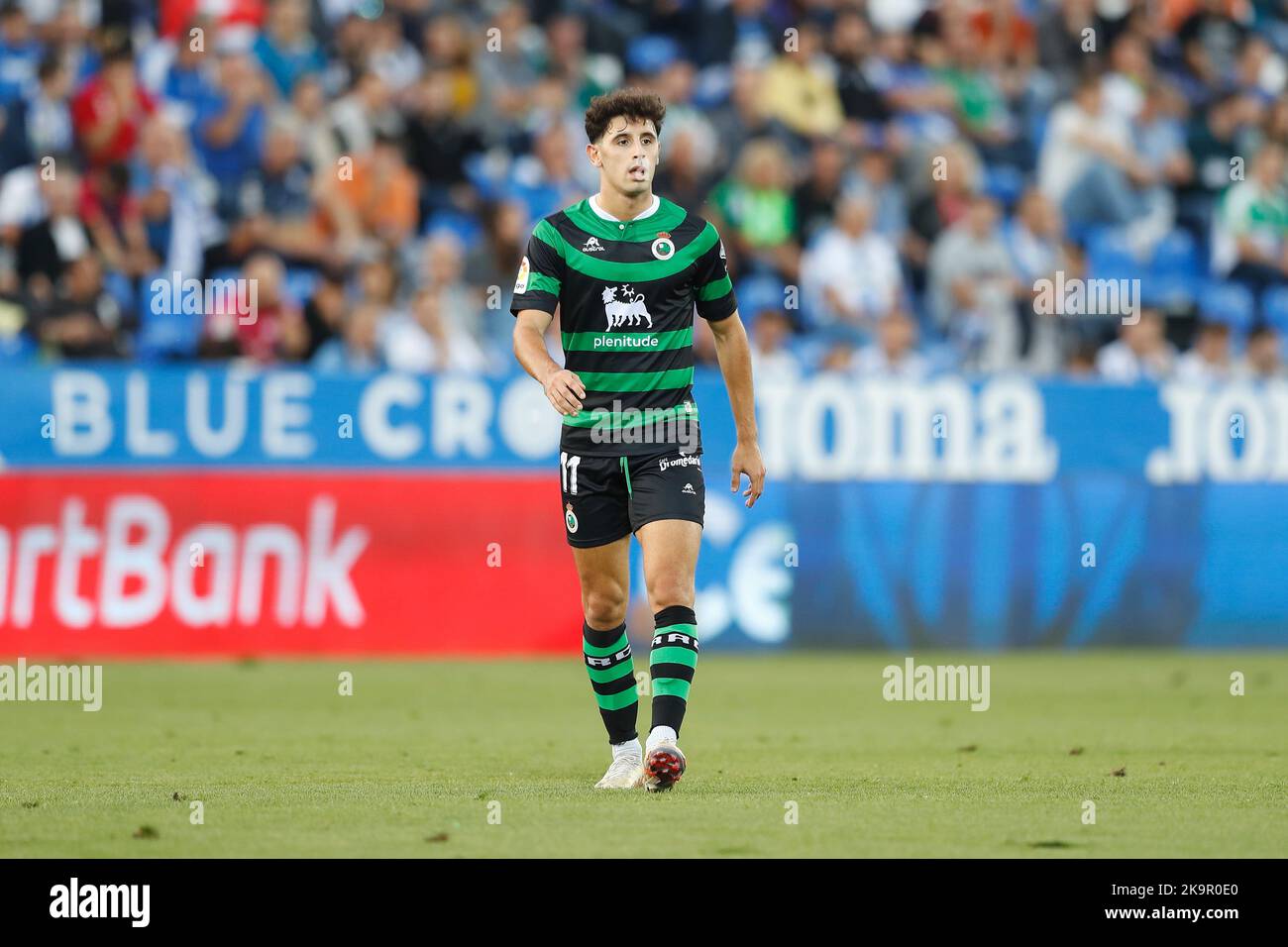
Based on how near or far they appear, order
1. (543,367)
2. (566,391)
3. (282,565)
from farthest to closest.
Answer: (282,565)
(543,367)
(566,391)

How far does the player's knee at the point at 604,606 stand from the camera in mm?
9055

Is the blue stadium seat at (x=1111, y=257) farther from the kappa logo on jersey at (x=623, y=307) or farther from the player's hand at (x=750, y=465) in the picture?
the kappa logo on jersey at (x=623, y=307)

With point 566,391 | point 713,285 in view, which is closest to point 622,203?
point 713,285

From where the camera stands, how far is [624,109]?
866 centimetres

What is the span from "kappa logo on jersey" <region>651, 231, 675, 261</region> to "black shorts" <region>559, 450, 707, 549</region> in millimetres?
835

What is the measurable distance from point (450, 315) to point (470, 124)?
2775 mm

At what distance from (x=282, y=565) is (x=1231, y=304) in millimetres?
10514

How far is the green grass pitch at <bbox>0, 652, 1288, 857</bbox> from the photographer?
723 cm

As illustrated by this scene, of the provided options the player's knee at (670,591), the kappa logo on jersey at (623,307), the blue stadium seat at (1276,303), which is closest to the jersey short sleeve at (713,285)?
the kappa logo on jersey at (623,307)

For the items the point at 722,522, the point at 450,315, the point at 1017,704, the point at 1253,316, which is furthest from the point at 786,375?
the point at 1253,316

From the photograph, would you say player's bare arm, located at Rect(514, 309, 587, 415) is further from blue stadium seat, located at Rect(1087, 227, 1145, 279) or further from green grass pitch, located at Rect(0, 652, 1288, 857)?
blue stadium seat, located at Rect(1087, 227, 1145, 279)

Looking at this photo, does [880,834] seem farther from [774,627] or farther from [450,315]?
[450,315]

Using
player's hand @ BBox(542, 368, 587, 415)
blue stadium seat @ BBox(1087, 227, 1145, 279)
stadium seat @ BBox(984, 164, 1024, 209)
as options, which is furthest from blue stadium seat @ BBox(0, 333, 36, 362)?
blue stadium seat @ BBox(1087, 227, 1145, 279)

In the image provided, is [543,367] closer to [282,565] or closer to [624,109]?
[624,109]
